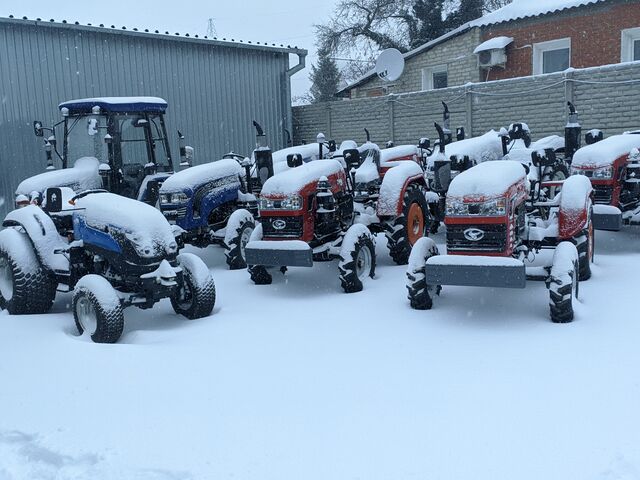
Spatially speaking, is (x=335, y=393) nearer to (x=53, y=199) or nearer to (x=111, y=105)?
(x=53, y=199)

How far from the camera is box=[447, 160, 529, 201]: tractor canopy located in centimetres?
569

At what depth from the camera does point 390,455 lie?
3.38 meters

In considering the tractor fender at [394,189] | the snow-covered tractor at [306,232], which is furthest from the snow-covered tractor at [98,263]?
the tractor fender at [394,189]

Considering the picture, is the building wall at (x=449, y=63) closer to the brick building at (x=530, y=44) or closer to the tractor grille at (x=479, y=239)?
the brick building at (x=530, y=44)

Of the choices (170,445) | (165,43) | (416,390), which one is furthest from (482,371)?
(165,43)

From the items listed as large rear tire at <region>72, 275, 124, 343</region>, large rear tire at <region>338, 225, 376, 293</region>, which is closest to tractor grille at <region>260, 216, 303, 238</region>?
large rear tire at <region>338, 225, 376, 293</region>

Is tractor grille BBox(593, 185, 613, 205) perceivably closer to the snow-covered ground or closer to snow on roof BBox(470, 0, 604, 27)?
the snow-covered ground

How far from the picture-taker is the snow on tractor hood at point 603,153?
8.17 meters

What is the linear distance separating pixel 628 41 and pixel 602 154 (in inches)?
382

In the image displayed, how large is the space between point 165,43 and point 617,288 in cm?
1125

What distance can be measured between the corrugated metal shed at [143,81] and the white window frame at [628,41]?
7550 millimetres

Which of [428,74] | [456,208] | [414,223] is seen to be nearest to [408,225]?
[414,223]

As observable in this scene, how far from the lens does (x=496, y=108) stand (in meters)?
14.1

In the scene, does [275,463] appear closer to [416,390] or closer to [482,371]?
[416,390]
